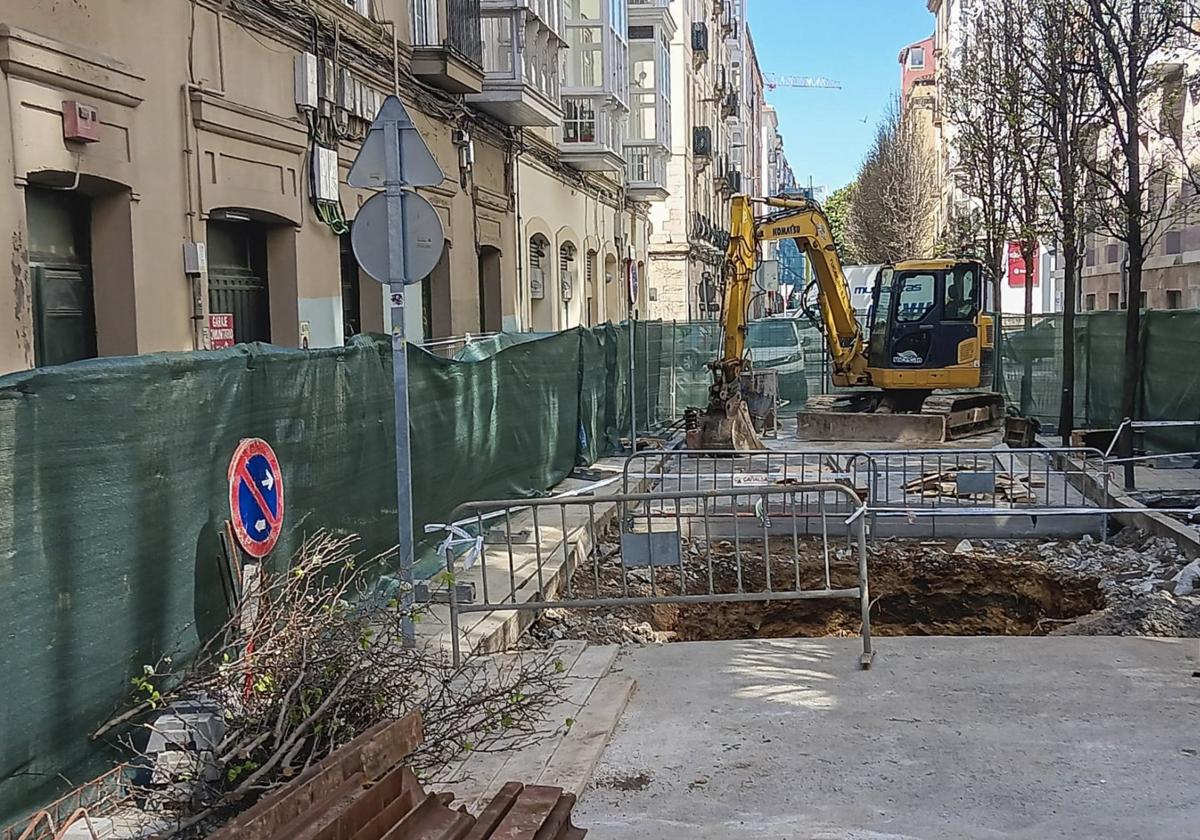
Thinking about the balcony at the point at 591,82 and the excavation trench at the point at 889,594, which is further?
the balcony at the point at 591,82

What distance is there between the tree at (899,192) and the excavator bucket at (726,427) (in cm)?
3434

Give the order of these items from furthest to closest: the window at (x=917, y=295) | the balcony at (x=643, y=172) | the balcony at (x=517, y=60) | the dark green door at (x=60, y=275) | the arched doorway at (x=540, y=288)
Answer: the balcony at (x=643, y=172) → the arched doorway at (x=540, y=288) → the window at (x=917, y=295) → the balcony at (x=517, y=60) → the dark green door at (x=60, y=275)

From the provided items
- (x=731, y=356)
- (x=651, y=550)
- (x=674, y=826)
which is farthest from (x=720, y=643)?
(x=731, y=356)

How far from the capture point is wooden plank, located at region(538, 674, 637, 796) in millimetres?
5051

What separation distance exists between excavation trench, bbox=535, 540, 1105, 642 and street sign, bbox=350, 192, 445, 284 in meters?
3.96

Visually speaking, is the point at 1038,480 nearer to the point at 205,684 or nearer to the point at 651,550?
the point at 651,550

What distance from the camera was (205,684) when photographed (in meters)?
4.56

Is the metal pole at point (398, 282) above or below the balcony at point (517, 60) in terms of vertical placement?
below

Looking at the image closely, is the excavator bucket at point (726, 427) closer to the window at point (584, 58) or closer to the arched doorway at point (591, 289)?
the window at point (584, 58)

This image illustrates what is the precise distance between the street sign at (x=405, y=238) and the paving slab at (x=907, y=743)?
2640 mm

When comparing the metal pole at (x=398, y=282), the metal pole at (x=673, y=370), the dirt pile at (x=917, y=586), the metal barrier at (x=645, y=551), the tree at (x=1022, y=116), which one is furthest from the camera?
the metal pole at (x=673, y=370)

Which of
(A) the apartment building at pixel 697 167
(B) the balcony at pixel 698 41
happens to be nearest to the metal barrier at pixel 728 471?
(A) the apartment building at pixel 697 167

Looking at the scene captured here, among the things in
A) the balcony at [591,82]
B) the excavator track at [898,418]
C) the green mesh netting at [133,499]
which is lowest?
the excavator track at [898,418]

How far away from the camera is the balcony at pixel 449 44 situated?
1363 cm
